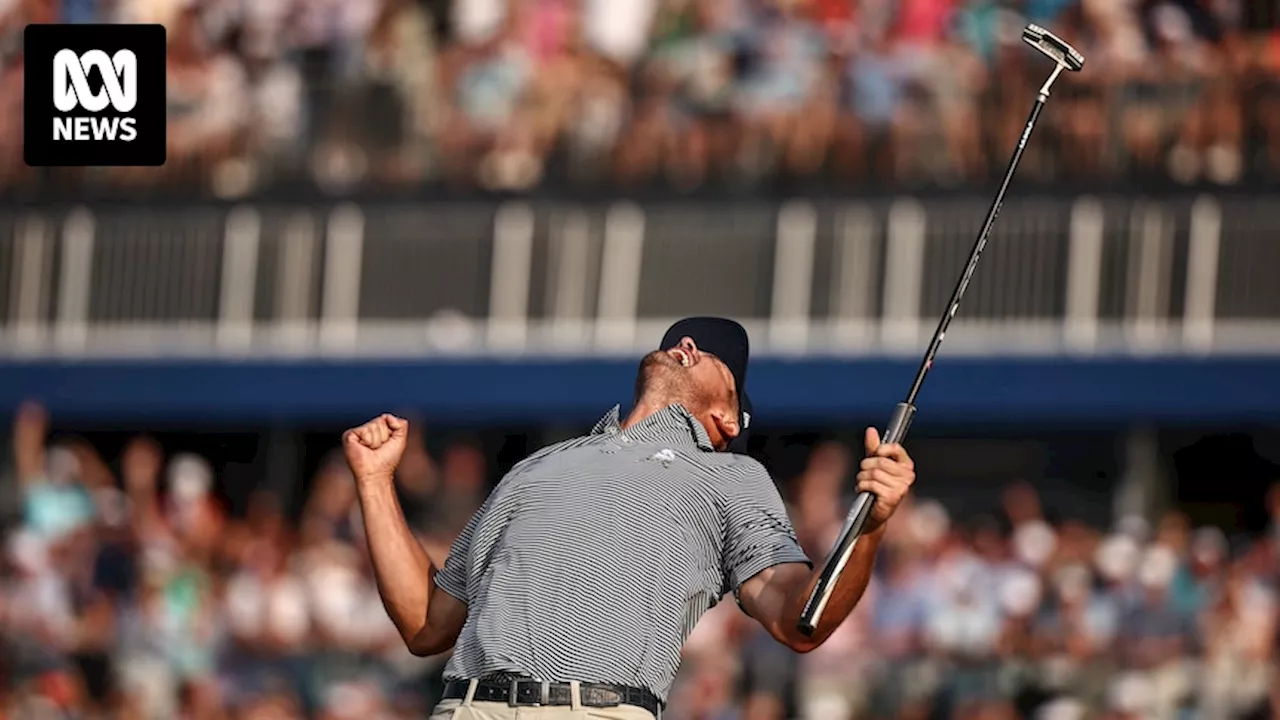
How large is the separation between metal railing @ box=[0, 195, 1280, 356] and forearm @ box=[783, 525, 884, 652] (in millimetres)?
12166

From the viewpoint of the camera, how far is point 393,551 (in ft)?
24.3

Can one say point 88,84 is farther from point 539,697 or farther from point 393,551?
point 539,697

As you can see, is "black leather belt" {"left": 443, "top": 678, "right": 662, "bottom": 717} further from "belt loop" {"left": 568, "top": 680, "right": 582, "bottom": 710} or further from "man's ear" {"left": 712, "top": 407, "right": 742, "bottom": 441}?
"man's ear" {"left": 712, "top": 407, "right": 742, "bottom": 441}

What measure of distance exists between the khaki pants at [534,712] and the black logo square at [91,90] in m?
4.92

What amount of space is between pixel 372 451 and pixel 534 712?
101 cm

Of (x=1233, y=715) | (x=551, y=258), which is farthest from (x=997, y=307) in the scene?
(x=1233, y=715)

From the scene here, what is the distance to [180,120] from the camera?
21.2 meters

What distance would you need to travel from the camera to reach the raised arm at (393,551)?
7.42m

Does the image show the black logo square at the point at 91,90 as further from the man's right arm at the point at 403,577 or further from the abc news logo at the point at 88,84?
the man's right arm at the point at 403,577

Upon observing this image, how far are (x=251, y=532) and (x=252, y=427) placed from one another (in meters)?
3.08

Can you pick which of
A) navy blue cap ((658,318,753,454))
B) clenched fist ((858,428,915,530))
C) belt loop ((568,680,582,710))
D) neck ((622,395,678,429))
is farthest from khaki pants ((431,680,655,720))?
navy blue cap ((658,318,753,454))

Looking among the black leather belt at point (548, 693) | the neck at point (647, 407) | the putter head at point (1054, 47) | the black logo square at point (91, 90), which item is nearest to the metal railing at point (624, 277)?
the black logo square at point (91, 90)

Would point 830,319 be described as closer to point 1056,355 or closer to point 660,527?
point 1056,355

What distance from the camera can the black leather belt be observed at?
22.3 ft
